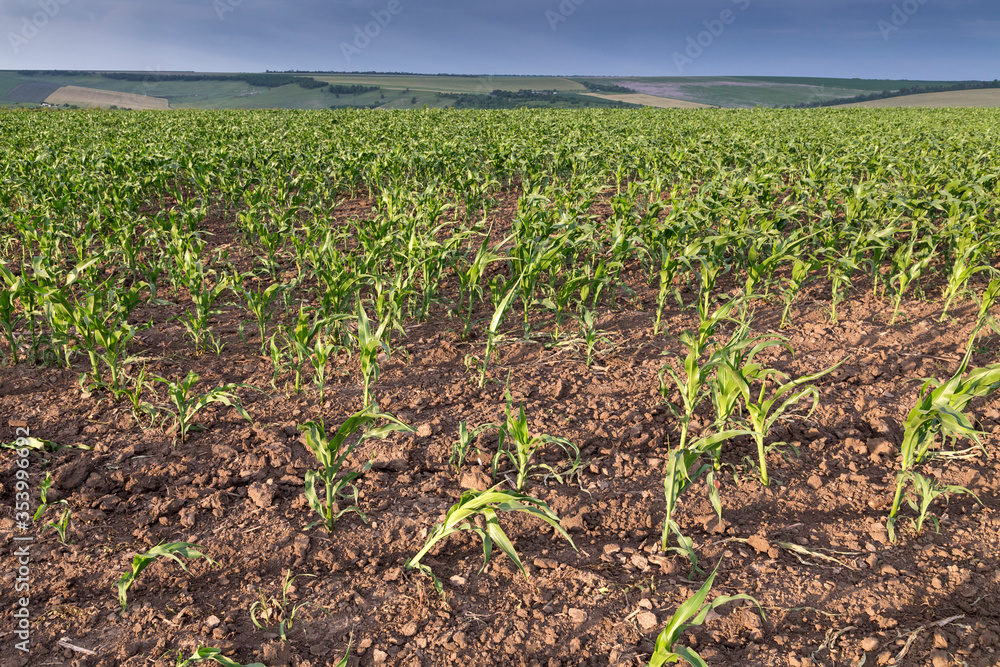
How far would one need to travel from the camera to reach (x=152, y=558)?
1.91 m

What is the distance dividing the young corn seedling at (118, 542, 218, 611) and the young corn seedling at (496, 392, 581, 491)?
1173 mm

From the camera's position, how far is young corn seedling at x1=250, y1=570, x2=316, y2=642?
1829 mm

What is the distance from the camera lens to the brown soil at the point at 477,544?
179cm

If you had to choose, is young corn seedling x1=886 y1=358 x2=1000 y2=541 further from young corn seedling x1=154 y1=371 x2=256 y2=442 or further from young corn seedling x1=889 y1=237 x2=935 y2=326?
young corn seedling x1=154 y1=371 x2=256 y2=442

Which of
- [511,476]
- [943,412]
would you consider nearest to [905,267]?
[943,412]

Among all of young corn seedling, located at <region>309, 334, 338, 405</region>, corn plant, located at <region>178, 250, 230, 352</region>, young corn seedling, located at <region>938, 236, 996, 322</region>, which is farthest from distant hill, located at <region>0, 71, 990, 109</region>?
young corn seedling, located at <region>309, 334, 338, 405</region>

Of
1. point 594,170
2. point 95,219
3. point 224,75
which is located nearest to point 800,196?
point 594,170

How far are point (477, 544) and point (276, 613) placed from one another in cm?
73

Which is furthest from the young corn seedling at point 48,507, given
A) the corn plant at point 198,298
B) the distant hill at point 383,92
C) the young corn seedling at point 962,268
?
the distant hill at point 383,92

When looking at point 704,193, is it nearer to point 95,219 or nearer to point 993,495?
point 993,495

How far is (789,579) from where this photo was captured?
2.03 metres

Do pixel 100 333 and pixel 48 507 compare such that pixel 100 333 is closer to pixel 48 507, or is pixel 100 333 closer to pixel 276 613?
pixel 48 507

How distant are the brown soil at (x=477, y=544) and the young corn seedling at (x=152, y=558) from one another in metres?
0.05

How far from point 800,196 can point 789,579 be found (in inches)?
239
